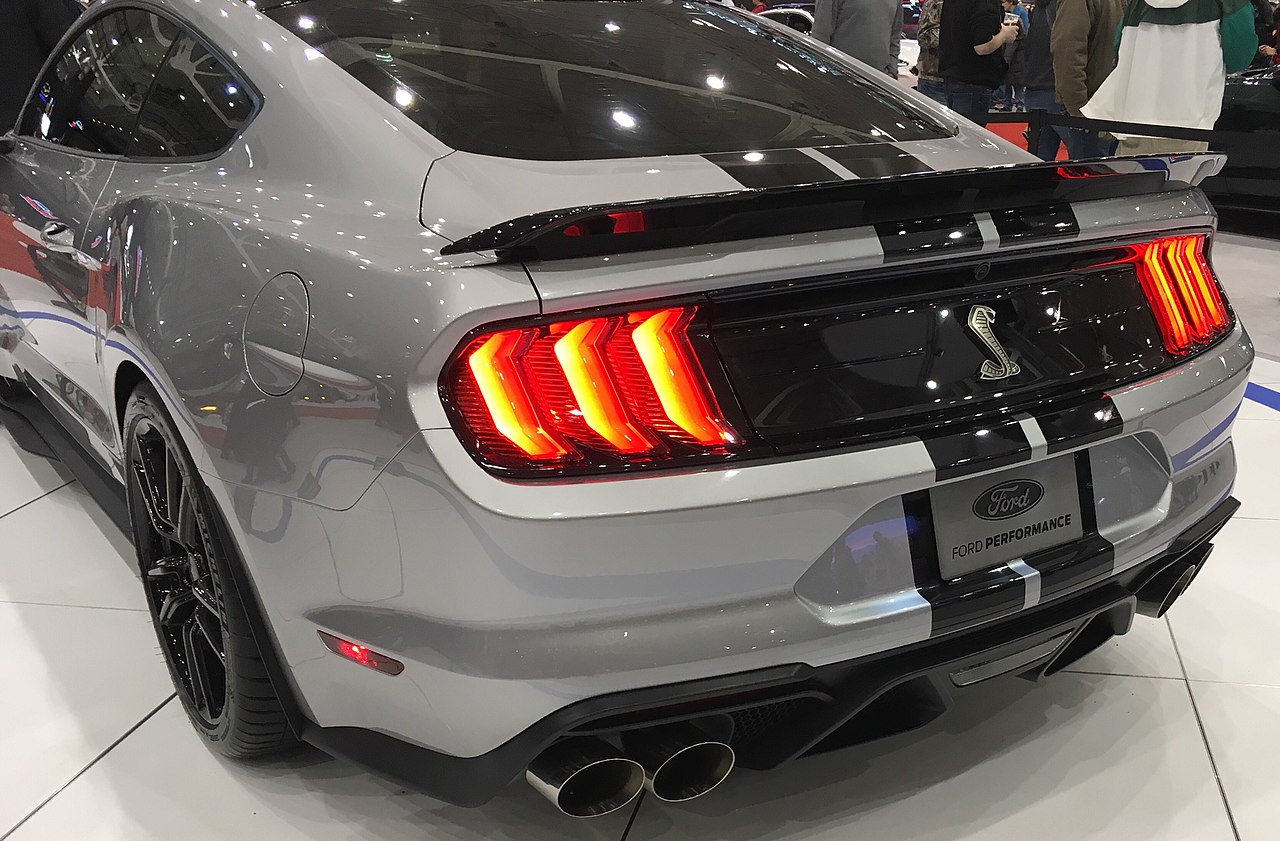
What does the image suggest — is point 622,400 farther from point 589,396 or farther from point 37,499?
point 37,499

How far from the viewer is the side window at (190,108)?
5.82 feet

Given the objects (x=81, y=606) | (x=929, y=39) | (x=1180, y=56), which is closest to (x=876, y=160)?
(x=81, y=606)

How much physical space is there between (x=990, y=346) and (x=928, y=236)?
0.60 feet

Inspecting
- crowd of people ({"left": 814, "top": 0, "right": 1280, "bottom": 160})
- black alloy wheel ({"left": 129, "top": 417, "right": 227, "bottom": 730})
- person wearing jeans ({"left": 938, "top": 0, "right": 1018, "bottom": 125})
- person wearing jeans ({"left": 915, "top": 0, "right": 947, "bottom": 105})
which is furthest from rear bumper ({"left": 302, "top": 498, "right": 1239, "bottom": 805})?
person wearing jeans ({"left": 915, "top": 0, "right": 947, "bottom": 105})

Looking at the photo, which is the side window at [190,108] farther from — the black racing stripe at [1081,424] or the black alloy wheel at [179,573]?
the black racing stripe at [1081,424]

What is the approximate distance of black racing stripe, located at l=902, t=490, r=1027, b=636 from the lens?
54.3 inches

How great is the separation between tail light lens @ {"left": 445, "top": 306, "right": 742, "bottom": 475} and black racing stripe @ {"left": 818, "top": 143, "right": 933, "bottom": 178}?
1.37 feet

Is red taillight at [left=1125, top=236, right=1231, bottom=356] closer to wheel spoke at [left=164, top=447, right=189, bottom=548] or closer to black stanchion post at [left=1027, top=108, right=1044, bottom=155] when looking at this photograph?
wheel spoke at [left=164, top=447, right=189, bottom=548]

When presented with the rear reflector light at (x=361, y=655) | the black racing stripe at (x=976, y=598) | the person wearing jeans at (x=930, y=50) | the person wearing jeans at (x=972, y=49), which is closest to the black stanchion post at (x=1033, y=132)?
the person wearing jeans at (x=972, y=49)

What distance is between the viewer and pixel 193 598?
76.9 inches

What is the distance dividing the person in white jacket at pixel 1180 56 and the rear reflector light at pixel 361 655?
160 inches

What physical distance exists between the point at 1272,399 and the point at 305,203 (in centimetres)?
336

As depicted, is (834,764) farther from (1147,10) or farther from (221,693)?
(1147,10)

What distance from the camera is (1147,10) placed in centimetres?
449
